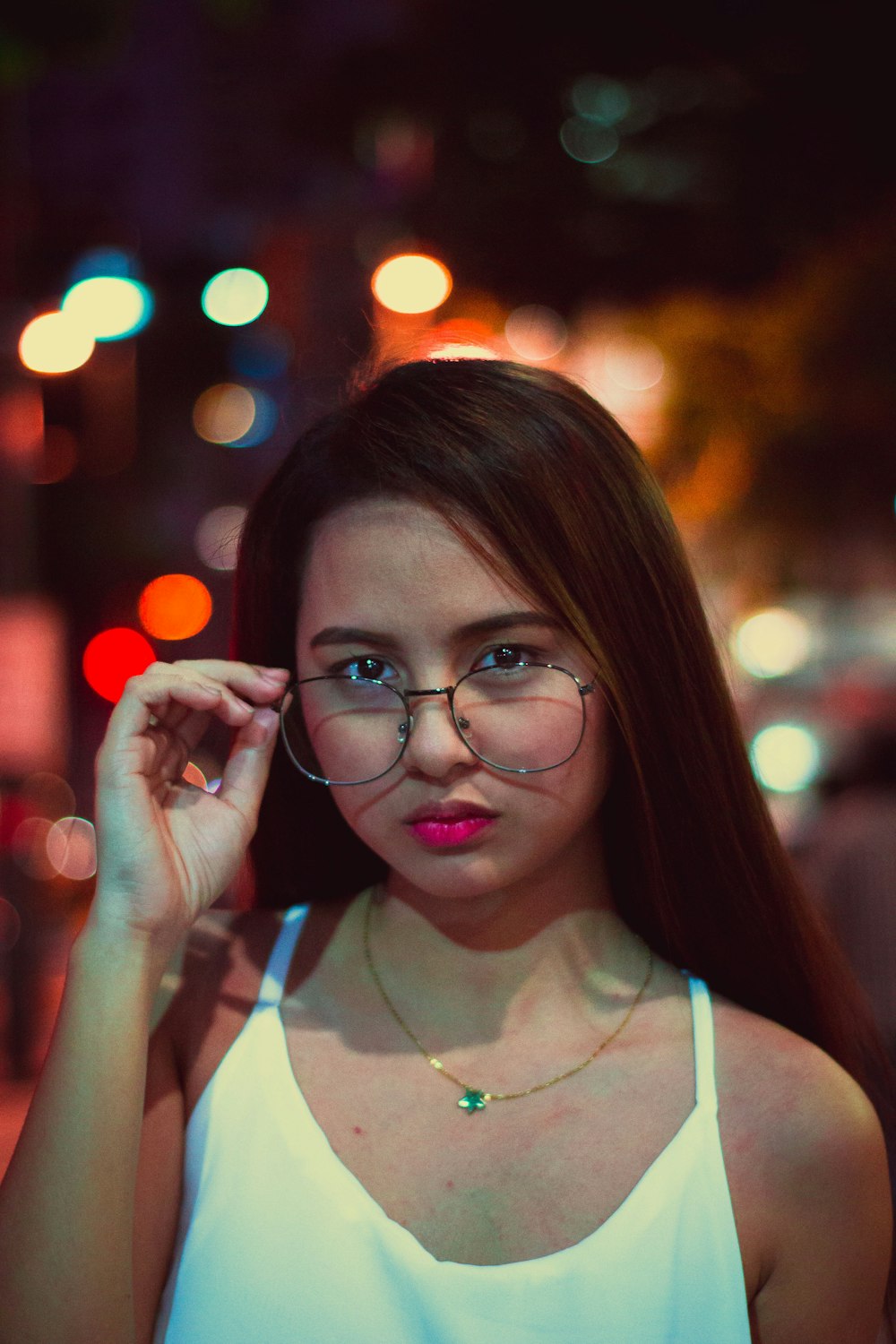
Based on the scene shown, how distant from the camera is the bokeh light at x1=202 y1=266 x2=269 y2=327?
22.5 feet

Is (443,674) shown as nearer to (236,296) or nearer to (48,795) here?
(48,795)

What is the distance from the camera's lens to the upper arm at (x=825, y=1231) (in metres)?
1.39

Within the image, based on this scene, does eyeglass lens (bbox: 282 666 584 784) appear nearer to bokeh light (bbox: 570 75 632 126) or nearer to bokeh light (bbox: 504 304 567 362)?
bokeh light (bbox: 504 304 567 362)

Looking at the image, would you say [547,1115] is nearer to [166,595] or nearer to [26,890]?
[26,890]

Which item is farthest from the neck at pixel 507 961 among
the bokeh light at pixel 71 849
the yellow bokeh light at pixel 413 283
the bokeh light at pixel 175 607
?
the bokeh light at pixel 175 607

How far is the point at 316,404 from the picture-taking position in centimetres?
185

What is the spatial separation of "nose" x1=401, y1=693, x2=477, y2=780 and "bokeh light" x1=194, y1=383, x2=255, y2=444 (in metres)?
7.32

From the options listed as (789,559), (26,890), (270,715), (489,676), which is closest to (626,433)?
(489,676)

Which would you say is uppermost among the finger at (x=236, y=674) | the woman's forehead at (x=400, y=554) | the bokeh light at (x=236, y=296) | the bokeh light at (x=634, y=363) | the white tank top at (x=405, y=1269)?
the bokeh light at (x=236, y=296)

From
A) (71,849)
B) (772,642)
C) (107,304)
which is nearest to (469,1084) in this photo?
(772,642)

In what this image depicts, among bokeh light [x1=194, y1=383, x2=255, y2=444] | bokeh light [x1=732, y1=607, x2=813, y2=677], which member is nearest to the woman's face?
bokeh light [x1=732, y1=607, x2=813, y2=677]

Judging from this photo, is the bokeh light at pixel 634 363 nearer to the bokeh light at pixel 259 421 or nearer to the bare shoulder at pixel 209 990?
the bare shoulder at pixel 209 990

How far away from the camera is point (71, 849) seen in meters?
6.88

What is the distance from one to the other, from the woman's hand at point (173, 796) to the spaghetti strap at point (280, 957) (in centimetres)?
18
